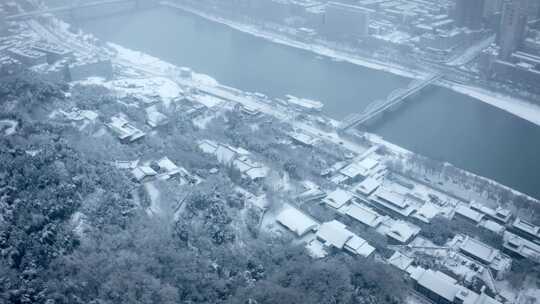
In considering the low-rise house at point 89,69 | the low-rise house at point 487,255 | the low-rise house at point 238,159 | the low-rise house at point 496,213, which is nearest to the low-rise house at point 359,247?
the low-rise house at point 487,255

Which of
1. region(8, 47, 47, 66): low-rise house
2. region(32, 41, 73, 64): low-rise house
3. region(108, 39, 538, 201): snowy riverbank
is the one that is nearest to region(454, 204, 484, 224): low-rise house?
region(108, 39, 538, 201): snowy riverbank

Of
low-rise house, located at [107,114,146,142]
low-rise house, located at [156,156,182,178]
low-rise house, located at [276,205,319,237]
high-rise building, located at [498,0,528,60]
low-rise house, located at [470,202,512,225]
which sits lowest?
low-rise house, located at [470,202,512,225]

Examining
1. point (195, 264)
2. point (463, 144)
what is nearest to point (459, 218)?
point (463, 144)

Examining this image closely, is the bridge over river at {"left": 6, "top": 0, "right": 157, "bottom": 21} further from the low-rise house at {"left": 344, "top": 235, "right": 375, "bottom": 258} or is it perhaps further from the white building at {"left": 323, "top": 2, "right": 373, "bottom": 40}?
the low-rise house at {"left": 344, "top": 235, "right": 375, "bottom": 258}

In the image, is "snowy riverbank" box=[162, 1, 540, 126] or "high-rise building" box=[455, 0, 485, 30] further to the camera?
"high-rise building" box=[455, 0, 485, 30]

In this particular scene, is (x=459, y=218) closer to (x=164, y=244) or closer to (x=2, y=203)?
(x=164, y=244)

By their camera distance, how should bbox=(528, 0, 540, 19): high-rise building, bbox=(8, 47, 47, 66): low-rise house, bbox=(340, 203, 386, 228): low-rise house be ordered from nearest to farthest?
1. bbox=(340, 203, 386, 228): low-rise house
2. bbox=(8, 47, 47, 66): low-rise house
3. bbox=(528, 0, 540, 19): high-rise building

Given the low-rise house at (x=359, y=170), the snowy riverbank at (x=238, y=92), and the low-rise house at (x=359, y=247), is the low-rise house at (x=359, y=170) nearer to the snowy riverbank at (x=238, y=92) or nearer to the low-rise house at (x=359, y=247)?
the snowy riverbank at (x=238, y=92)

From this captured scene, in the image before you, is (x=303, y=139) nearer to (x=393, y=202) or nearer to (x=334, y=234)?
(x=393, y=202)
